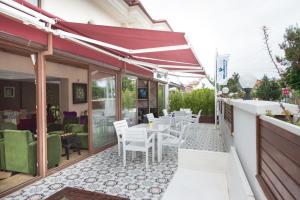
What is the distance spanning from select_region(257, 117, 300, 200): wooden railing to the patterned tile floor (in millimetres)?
2521

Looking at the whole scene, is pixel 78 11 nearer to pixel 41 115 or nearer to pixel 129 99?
pixel 41 115

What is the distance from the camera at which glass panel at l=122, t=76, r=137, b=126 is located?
925 cm

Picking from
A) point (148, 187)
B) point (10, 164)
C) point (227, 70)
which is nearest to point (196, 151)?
point (148, 187)

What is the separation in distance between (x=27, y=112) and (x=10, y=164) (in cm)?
933

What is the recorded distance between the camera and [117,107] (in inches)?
335

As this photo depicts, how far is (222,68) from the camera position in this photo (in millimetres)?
9547

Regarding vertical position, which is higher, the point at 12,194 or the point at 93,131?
the point at 93,131

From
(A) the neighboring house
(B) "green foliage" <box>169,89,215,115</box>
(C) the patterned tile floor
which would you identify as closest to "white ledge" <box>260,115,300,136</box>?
(C) the patterned tile floor

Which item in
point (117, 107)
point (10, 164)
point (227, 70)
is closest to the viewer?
point (10, 164)

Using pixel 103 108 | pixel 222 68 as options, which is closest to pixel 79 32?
pixel 103 108

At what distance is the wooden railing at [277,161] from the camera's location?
127 centimetres

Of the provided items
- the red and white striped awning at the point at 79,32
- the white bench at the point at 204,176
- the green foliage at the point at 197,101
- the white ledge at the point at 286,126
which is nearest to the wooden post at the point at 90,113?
the red and white striped awning at the point at 79,32

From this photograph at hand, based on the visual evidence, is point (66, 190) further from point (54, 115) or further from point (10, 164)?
point (54, 115)

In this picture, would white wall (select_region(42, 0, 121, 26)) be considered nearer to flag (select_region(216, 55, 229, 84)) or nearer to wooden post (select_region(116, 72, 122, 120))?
wooden post (select_region(116, 72, 122, 120))
